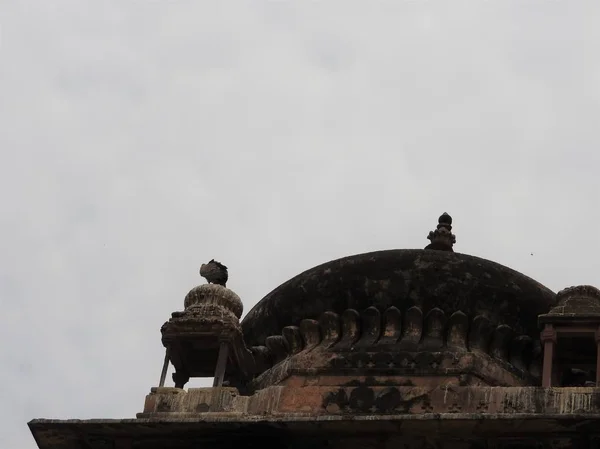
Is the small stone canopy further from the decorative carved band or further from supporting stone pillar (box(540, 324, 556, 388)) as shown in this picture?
the decorative carved band

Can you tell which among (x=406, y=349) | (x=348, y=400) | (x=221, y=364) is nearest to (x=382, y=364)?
(x=406, y=349)

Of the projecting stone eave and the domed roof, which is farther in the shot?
the domed roof

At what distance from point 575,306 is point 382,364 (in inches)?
98.4

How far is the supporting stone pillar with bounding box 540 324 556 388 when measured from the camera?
72.6 ft

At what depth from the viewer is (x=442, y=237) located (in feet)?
84.0

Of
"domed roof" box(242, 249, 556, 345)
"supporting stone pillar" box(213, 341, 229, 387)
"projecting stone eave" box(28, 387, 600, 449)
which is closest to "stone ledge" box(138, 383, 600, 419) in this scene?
"projecting stone eave" box(28, 387, 600, 449)

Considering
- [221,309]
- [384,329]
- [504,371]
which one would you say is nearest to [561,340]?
[504,371]

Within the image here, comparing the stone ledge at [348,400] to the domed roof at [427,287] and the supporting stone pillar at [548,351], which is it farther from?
the domed roof at [427,287]

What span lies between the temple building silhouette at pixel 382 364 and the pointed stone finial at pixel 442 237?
0.03m

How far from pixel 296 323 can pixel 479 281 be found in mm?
2528

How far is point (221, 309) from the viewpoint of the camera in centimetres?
2344

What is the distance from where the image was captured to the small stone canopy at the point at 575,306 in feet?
73.9

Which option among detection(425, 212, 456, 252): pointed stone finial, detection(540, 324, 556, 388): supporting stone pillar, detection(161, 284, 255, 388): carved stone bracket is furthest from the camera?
detection(425, 212, 456, 252): pointed stone finial

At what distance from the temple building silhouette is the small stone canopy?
19 mm
